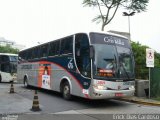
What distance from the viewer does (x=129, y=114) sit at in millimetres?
9758

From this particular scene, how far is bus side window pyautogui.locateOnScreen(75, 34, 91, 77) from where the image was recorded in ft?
37.9

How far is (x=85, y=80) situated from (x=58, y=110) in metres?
1.88

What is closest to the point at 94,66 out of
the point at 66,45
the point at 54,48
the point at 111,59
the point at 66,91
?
the point at 111,59

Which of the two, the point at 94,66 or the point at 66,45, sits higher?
the point at 66,45

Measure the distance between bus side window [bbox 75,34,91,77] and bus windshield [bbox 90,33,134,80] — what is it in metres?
0.39

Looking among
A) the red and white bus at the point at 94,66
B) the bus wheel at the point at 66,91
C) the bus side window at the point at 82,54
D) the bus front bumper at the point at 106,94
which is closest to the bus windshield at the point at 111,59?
the red and white bus at the point at 94,66

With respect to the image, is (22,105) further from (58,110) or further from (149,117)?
(149,117)

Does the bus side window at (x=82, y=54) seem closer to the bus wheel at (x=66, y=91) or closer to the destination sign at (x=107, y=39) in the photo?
the destination sign at (x=107, y=39)

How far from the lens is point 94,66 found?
11.1m

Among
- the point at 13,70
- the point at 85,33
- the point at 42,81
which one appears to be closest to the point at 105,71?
the point at 85,33

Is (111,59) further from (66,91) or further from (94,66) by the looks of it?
(66,91)

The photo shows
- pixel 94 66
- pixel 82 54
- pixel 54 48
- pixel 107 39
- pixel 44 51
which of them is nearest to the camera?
pixel 94 66

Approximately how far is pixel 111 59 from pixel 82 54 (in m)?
1.40

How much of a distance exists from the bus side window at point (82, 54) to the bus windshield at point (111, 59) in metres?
0.39
